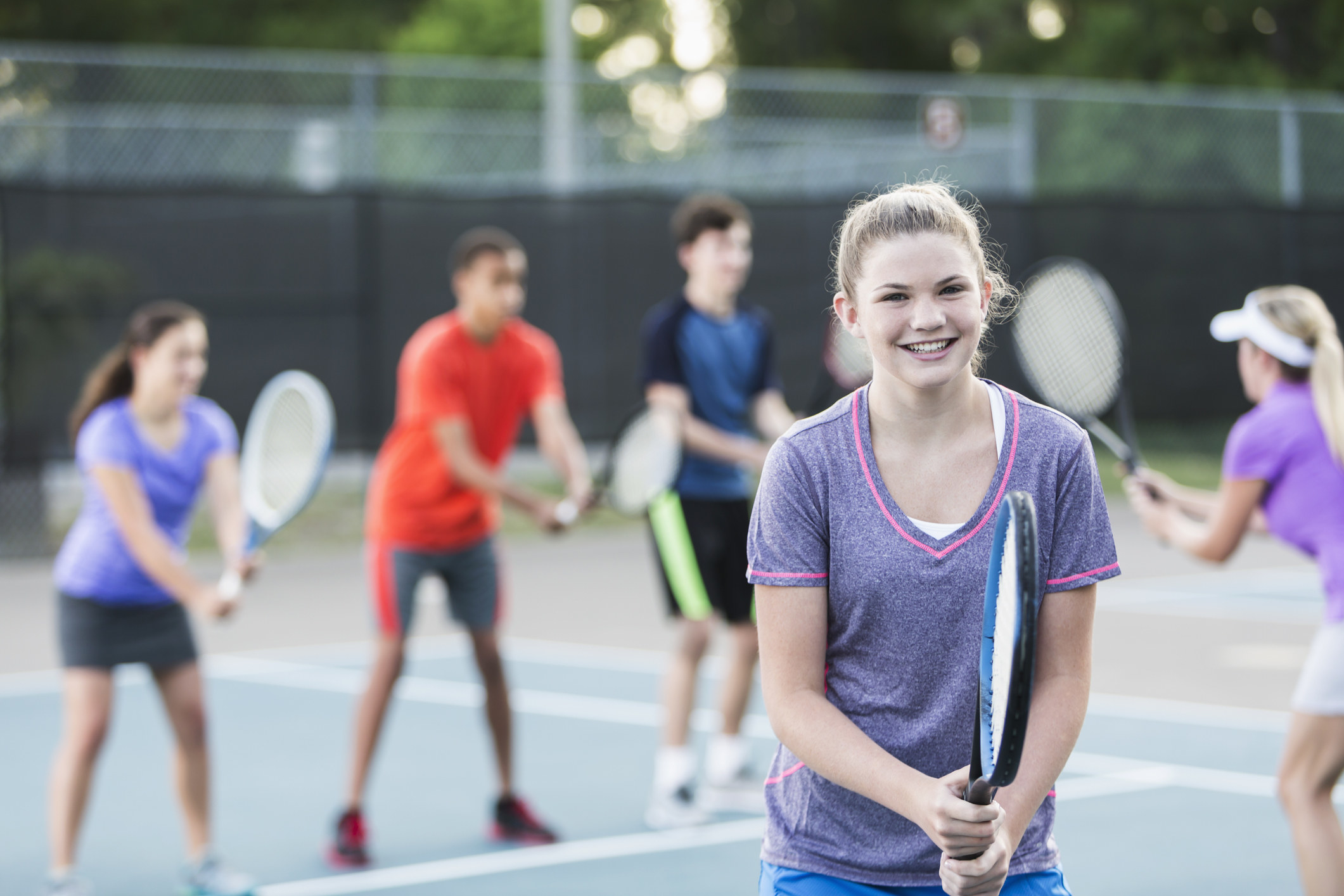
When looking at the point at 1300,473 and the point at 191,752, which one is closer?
the point at 1300,473

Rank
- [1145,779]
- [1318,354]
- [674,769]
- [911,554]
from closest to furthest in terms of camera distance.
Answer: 1. [911,554]
2. [1318,354]
3. [674,769]
4. [1145,779]

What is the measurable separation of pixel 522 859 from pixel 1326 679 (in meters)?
2.25

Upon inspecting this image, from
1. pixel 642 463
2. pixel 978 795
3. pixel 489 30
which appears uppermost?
pixel 489 30

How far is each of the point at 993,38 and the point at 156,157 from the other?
710 inches

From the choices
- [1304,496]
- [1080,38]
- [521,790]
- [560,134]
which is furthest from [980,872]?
[1080,38]

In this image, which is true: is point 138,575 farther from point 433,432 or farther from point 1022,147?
point 1022,147

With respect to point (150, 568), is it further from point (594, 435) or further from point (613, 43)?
point (613, 43)

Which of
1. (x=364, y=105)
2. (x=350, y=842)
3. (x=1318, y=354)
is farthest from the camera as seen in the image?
(x=364, y=105)

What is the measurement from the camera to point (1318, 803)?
3.42 metres

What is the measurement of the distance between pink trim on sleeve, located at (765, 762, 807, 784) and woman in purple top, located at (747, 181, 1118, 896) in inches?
2.9

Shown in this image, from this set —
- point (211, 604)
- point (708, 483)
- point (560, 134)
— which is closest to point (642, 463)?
point (708, 483)

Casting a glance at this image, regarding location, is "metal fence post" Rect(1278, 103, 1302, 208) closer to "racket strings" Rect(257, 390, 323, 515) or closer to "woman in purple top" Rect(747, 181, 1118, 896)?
"racket strings" Rect(257, 390, 323, 515)

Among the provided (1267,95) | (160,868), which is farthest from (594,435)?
(1267,95)

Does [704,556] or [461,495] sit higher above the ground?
[461,495]
